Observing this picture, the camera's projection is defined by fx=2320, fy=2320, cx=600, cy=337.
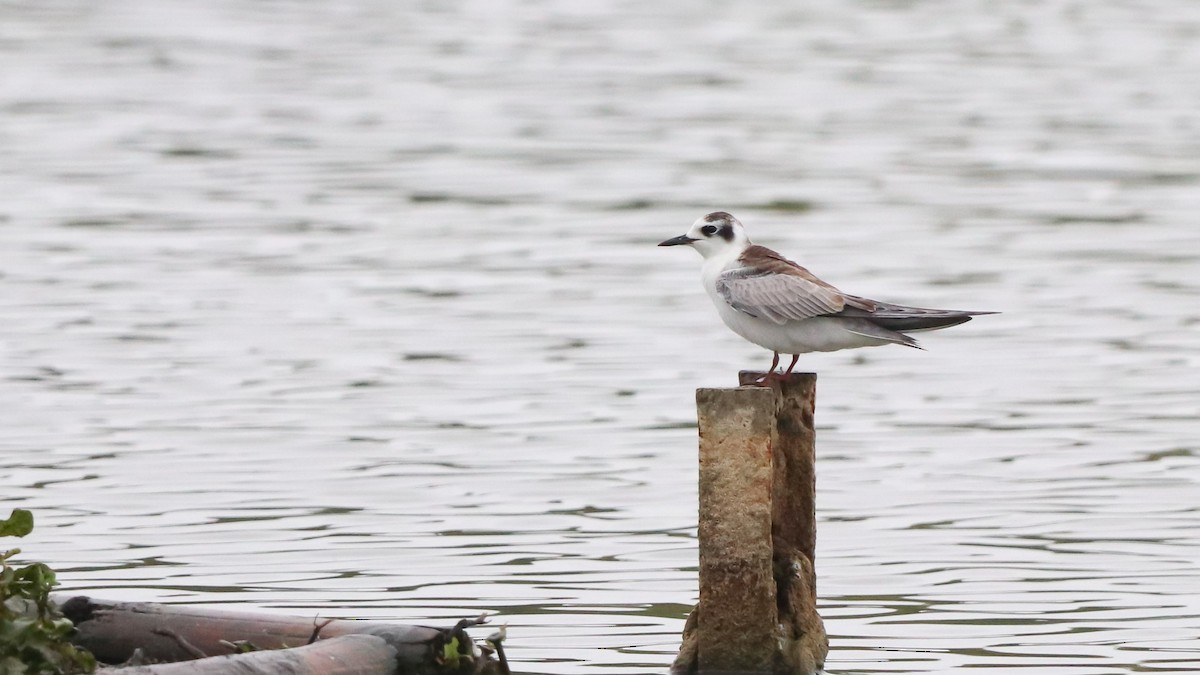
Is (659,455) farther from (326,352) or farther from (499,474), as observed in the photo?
(326,352)

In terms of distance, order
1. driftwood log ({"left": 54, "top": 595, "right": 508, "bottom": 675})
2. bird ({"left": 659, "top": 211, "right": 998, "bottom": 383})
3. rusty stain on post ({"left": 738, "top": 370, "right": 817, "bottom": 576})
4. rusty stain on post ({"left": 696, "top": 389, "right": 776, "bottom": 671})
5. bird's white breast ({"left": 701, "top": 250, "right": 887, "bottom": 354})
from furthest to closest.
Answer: bird's white breast ({"left": 701, "top": 250, "right": 887, "bottom": 354})
bird ({"left": 659, "top": 211, "right": 998, "bottom": 383})
rusty stain on post ({"left": 738, "top": 370, "right": 817, "bottom": 576})
rusty stain on post ({"left": 696, "top": 389, "right": 776, "bottom": 671})
driftwood log ({"left": 54, "top": 595, "right": 508, "bottom": 675})

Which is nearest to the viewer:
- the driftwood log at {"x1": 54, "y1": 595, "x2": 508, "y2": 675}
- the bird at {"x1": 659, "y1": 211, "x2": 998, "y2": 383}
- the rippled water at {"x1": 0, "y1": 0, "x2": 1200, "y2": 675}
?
the driftwood log at {"x1": 54, "y1": 595, "x2": 508, "y2": 675}

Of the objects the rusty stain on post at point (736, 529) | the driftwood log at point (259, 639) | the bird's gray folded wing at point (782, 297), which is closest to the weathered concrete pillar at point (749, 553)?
the rusty stain on post at point (736, 529)

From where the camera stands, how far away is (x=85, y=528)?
45.2ft

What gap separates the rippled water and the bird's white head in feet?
6.24

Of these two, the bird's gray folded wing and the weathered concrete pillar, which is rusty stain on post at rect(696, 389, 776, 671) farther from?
the bird's gray folded wing

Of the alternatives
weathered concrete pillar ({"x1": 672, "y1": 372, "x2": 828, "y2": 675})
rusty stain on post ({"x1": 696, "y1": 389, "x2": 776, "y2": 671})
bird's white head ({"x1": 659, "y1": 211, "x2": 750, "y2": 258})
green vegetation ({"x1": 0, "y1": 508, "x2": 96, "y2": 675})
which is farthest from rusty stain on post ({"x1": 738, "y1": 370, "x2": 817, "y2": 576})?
green vegetation ({"x1": 0, "y1": 508, "x2": 96, "y2": 675})

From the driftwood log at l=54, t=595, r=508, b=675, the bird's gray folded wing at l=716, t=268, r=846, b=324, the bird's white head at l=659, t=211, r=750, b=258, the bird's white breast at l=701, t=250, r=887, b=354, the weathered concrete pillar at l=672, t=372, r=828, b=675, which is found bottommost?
the driftwood log at l=54, t=595, r=508, b=675

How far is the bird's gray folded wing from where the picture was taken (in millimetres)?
10750

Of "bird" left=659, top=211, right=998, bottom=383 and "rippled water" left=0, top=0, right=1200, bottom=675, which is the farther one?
"rippled water" left=0, top=0, right=1200, bottom=675

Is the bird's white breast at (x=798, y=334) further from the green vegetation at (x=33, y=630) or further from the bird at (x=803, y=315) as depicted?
the green vegetation at (x=33, y=630)

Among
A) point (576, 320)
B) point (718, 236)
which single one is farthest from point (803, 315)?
point (576, 320)

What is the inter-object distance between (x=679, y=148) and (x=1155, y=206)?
24.7 feet

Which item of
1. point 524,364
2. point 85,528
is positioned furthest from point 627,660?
point 524,364
